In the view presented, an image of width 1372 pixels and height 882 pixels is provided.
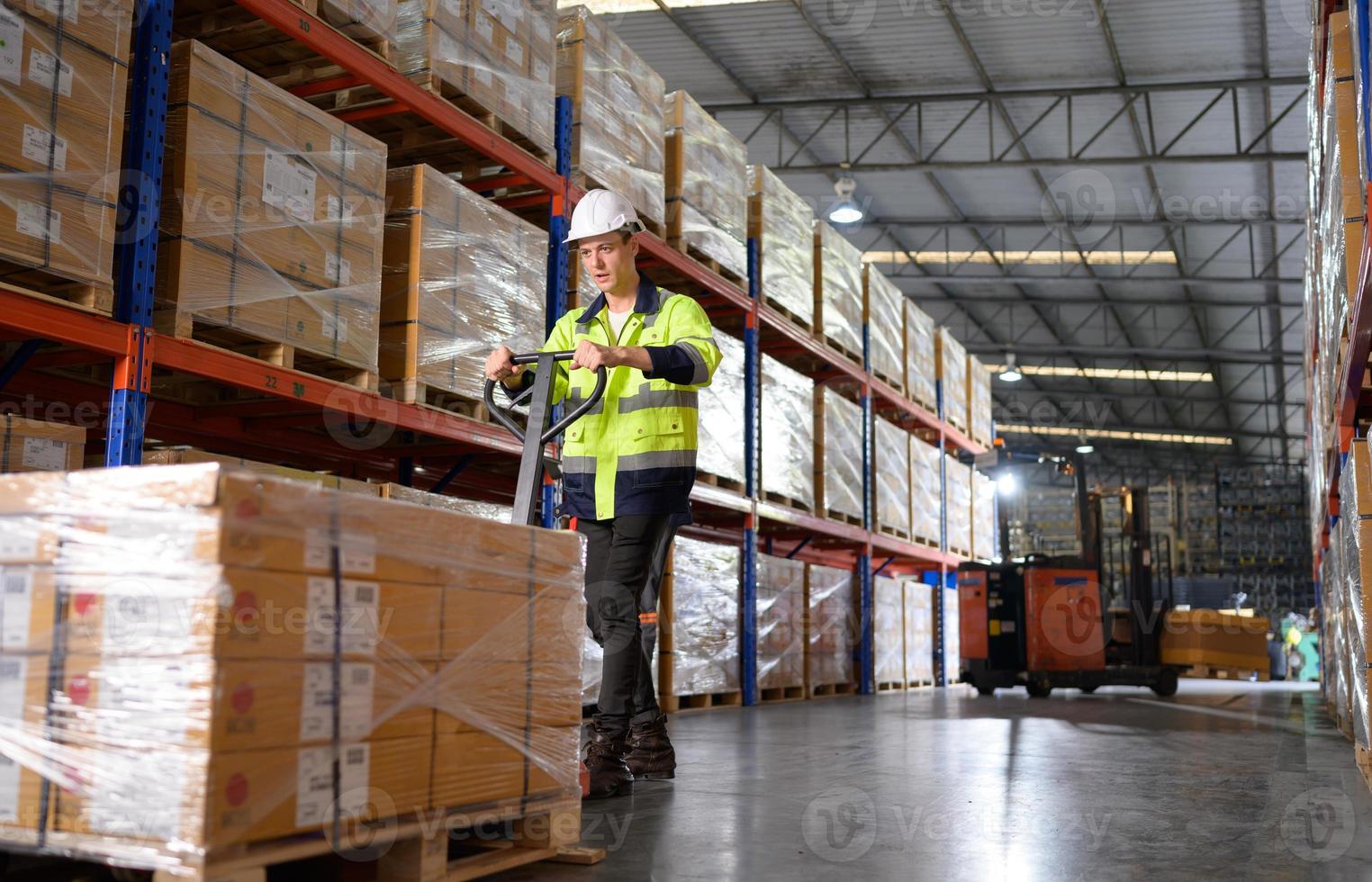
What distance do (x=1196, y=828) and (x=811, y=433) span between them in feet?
22.1

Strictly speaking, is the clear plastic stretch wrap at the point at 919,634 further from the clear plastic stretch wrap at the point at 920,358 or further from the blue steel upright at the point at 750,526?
the blue steel upright at the point at 750,526

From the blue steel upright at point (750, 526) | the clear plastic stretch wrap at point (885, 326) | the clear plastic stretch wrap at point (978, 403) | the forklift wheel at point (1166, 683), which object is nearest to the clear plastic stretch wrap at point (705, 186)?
the blue steel upright at point (750, 526)

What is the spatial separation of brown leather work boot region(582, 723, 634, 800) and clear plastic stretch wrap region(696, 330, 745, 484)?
4.04 m

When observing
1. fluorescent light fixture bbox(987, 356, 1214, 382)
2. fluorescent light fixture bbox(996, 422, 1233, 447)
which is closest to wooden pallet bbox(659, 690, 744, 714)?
fluorescent light fixture bbox(987, 356, 1214, 382)

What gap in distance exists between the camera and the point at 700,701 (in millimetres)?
8391

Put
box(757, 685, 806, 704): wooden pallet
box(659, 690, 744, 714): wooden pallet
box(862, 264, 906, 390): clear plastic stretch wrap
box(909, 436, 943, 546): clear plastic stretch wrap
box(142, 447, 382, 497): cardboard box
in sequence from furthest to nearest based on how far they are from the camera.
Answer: box(909, 436, 943, 546): clear plastic stretch wrap → box(862, 264, 906, 390): clear plastic stretch wrap → box(757, 685, 806, 704): wooden pallet → box(659, 690, 744, 714): wooden pallet → box(142, 447, 382, 497): cardboard box

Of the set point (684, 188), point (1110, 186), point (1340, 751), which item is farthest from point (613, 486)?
point (1110, 186)

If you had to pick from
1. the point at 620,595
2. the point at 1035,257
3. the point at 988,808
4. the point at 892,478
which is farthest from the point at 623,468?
the point at 1035,257

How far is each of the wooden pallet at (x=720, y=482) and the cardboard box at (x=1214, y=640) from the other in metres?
5.93

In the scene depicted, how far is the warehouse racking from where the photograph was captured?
3848 mm

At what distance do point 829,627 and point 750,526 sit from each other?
2.27 metres

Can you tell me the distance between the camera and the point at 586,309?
3.79m

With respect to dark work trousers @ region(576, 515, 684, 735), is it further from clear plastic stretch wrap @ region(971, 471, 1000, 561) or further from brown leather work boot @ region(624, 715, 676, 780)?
clear plastic stretch wrap @ region(971, 471, 1000, 561)

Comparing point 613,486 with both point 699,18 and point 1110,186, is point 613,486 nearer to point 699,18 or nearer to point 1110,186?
point 699,18
